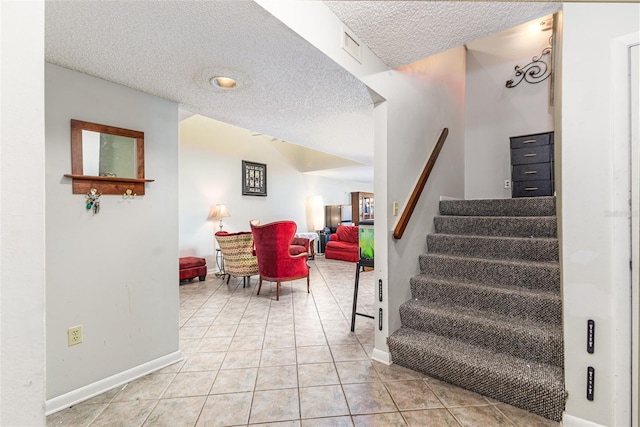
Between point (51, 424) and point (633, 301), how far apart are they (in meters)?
3.15

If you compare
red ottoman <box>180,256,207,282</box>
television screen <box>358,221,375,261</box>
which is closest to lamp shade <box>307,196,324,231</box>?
red ottoman <box>180,256,207,282</box>

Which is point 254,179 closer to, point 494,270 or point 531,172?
point 531,172

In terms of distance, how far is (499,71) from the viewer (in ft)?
13.2

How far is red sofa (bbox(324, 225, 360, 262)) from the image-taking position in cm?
655

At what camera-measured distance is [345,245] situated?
676 centimetres

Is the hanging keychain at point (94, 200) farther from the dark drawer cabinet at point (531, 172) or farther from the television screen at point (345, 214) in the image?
the television screen at point (345, 214)

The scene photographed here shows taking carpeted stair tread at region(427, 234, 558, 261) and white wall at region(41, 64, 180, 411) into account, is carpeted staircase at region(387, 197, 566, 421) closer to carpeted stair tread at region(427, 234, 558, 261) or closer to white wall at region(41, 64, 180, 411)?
carpeted stair tread at region(427, 234, 558, 261)

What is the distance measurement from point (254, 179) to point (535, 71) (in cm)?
537

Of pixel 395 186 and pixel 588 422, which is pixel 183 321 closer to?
pixel 395 186

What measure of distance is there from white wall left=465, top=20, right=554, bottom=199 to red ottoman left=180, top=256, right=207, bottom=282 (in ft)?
14.9

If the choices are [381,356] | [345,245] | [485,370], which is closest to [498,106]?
[485,370]

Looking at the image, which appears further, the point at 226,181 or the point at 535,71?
the point at 226,181

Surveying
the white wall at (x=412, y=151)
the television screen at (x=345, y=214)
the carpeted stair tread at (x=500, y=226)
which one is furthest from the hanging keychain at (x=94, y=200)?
the television screen at (x=345, y=214)

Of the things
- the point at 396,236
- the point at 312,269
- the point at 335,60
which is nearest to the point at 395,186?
the point at 396,236
